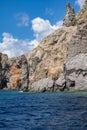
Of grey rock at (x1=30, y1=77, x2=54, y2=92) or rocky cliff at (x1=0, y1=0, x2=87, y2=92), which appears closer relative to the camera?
rocky cliff at (x1=0, y1=0, x2=87, y2=92)

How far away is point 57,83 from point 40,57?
41.5 meters

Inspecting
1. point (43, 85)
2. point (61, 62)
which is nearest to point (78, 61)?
point (43, 85)

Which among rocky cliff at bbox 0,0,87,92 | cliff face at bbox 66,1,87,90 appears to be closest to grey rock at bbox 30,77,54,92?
rocky cliff at bbox 0,0,87,92

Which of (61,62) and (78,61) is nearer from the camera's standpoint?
(78,61)

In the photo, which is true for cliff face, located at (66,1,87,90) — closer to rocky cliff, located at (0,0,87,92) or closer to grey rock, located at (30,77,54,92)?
rocky cliff, located at (0,0,87,92)

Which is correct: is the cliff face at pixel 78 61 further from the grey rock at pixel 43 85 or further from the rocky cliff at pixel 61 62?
the grey rock at pixel 43 85

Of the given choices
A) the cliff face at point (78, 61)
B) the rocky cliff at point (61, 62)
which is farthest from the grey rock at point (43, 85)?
the cliff face at point (78, 61)

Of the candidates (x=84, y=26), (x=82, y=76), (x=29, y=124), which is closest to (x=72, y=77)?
(x=82, y=76)

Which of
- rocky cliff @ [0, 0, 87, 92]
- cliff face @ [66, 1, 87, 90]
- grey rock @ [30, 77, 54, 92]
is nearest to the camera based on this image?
cliff face @ [66, 1, 87, 90]

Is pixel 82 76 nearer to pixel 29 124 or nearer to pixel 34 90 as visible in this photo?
pixel 34 90

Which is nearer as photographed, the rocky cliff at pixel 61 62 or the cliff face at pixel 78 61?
the cliff face at pixel 78 61

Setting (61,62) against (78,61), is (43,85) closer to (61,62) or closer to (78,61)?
(61,62)

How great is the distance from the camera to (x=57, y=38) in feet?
631

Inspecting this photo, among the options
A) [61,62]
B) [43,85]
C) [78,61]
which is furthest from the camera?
[61,62]
